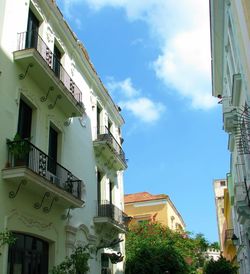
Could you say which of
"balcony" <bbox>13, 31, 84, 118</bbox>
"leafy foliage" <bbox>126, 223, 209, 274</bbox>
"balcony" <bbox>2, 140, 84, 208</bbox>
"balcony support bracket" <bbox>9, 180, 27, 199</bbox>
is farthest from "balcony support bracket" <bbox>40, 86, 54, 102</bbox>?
"leafy foliage" <bbox>126, 223, 209, 274</bbox>

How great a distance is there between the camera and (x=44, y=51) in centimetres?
1369

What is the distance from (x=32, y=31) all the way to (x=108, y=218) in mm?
7804

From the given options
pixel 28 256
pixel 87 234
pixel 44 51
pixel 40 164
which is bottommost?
pixel 28 256

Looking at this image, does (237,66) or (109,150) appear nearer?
(237,66)

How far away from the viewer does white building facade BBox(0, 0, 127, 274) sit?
36.3 feet

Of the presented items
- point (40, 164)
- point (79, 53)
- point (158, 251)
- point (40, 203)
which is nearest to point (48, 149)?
point (40, 164)

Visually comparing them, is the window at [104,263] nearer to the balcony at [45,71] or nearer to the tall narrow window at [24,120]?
the balcony at [45,71]

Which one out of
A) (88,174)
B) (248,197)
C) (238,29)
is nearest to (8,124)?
(88,174)

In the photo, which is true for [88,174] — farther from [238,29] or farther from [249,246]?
[249,246]

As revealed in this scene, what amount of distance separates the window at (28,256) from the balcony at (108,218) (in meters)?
4.06

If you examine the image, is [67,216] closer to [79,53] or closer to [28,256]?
[28,256]

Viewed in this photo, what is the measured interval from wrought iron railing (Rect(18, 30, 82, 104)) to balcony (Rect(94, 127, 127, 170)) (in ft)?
10.1

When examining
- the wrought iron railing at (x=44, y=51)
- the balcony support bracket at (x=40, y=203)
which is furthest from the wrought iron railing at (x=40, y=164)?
the wrought iron railing at (x=44, y=51)

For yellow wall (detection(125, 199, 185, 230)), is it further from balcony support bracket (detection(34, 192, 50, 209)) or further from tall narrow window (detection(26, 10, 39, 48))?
tall narrow window (detection(26, 10, 39, 48))
